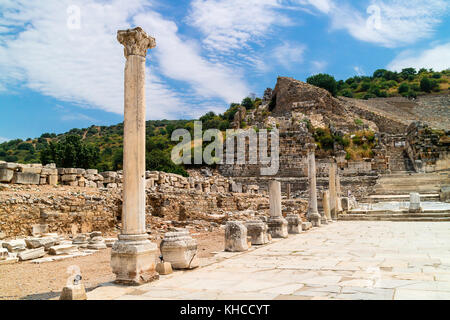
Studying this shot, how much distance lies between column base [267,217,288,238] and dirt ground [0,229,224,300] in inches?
112

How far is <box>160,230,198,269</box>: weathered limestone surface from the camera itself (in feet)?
22.1

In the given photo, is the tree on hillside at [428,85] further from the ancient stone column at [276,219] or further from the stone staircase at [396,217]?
the ancient stone column at [276,219]

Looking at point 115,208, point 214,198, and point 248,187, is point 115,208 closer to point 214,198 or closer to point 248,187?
point 214,198

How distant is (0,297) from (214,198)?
1533 centimetres

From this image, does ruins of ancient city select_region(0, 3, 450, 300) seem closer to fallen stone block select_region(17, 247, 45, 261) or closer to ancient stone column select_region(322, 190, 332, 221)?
fallen stone block select_region(17, 247, 45, 261)

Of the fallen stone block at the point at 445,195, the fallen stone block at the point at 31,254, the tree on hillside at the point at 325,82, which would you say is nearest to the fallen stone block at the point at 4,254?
the fallen stone block at the point at 31,254

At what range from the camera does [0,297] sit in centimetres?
612

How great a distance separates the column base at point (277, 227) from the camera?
1230 centimetres

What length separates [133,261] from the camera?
5.54 metres

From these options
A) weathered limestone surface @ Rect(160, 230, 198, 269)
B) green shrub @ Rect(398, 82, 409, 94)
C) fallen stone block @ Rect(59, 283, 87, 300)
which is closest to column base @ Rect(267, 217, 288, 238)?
weathered limestone surface @ Rect(160, 230, 198, 269)

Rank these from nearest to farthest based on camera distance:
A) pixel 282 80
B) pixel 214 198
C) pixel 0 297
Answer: pixel 0 297
pixel 214 198
pixel 282 80

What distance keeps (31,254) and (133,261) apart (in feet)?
17.5

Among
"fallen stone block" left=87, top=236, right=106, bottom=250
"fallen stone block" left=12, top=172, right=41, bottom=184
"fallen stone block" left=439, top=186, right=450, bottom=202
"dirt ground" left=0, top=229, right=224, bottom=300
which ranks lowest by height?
"dirt ground" left=0, top=229, right=224, bottom=300
